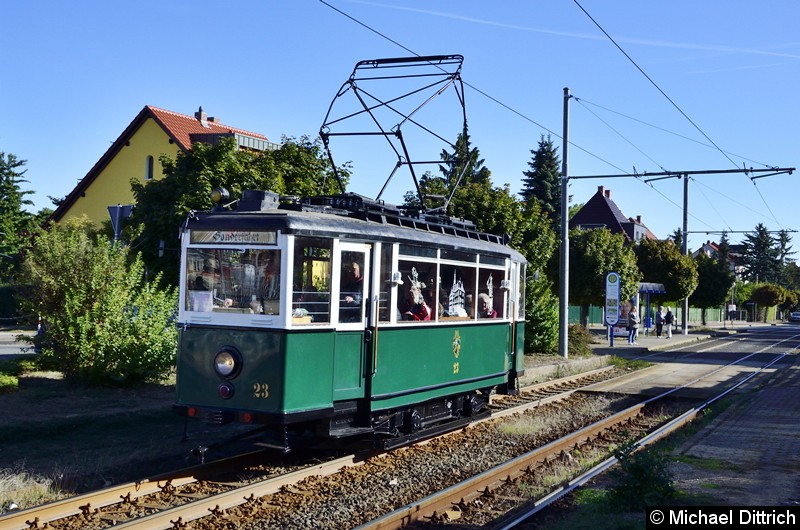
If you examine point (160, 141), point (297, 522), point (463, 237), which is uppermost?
point (160, 141)

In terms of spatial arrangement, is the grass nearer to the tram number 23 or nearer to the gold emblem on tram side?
the tram number 23

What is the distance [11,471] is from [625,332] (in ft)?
102

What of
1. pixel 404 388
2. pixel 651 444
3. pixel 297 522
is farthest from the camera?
pixel 651 444

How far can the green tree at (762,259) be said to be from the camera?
123000mm

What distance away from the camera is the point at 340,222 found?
8961mm

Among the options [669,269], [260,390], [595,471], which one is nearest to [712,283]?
[669,269]

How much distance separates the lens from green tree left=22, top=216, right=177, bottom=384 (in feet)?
43.2

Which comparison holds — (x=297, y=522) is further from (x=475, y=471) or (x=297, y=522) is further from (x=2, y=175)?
(x=2, y=175)

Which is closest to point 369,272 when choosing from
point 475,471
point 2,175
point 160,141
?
point 475,471

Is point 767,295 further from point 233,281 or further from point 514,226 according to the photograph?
point 233,281

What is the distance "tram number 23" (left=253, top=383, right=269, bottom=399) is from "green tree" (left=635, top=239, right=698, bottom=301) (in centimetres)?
4012

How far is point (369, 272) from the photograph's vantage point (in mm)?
9336

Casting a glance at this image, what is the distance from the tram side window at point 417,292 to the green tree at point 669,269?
123ft

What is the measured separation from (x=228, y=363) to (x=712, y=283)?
51.2 metres
